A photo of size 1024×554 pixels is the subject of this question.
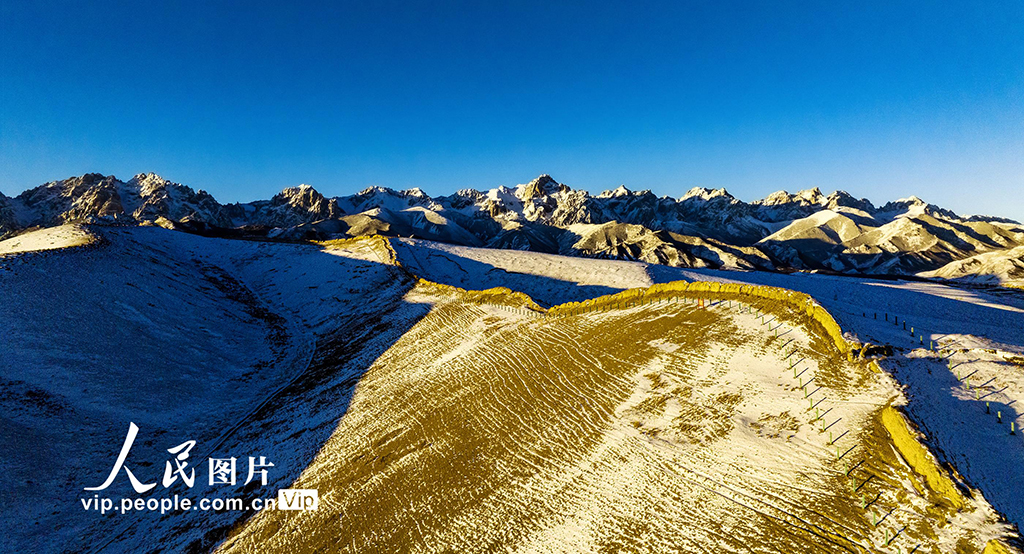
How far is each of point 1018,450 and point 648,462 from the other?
9.27m

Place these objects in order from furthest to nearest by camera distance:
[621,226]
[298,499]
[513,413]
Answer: [621,226]
[513,413]
[298,499]

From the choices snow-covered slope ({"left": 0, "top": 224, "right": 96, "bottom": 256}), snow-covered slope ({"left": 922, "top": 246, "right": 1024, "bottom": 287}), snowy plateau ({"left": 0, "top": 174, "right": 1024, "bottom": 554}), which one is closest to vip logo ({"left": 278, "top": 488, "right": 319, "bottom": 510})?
snowy plateau ({"left": 0, "top": 174, "right": 1024, "bottom": 554})

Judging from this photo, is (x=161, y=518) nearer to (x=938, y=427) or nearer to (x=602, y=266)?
(x=938, y=427)

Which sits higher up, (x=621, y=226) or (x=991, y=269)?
(x=621, y=226)

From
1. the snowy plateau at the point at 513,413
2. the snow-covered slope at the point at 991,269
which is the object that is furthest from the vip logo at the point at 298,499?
the snow-covered slope at the point at 991,269

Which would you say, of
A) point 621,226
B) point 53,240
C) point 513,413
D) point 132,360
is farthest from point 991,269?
point 53,240

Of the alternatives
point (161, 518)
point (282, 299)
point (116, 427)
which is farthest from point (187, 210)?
point (161, 518)

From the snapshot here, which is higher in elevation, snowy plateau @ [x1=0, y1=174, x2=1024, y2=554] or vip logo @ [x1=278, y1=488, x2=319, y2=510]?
snowy plateau @ [x1=0, y1=174, x2=1024, y2=554]

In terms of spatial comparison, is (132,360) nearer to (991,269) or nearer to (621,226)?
(621,226)

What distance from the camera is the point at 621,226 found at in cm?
13175

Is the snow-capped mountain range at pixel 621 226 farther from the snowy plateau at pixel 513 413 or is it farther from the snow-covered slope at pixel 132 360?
the snowy plateau at pixel 513 413

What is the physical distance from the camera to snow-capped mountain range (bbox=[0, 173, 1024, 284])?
109 m

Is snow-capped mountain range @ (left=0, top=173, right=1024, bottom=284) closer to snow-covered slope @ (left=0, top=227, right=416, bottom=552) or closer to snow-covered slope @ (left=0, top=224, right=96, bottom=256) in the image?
snow-covered slope @ (left=0, top=224, right=96, bottom=256)

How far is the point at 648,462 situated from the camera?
44.4 feet
